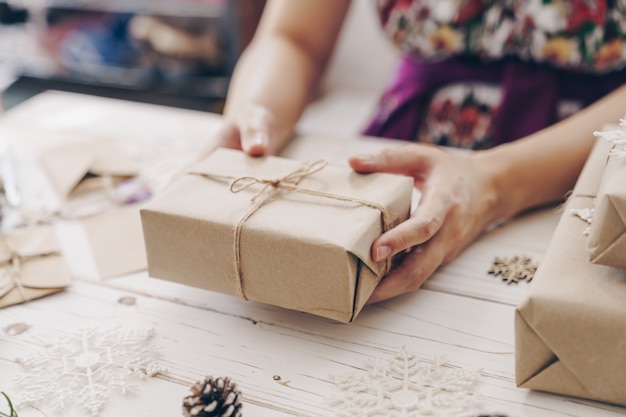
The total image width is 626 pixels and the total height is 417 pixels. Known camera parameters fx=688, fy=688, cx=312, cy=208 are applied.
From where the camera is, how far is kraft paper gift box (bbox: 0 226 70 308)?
742 millimetres

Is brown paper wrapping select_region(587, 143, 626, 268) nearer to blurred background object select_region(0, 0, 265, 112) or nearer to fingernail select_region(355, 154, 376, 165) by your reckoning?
fingernail select_region(355, 154, 376, 165)

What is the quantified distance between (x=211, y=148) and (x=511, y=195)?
1.24ft

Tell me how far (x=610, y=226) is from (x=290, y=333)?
31 centimetres

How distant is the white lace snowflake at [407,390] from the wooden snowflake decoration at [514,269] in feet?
0.52

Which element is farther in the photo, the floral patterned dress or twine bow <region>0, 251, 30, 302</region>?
the floral patterned dress

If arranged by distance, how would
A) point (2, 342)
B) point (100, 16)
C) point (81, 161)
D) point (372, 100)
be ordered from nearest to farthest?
1. point (2, 342)
2. point (81, 161)
3. point (372, 100)
4. point (100, 16)

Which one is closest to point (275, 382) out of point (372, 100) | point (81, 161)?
point (81, 161)

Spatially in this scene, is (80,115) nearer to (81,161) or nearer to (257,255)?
(81,161)

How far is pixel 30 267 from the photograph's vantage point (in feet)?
2.54

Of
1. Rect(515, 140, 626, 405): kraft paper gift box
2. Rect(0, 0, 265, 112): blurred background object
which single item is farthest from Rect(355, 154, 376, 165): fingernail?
Rect(0, 0, 265, 112): blurred background object

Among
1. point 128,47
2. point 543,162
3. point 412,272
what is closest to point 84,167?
point 412,272

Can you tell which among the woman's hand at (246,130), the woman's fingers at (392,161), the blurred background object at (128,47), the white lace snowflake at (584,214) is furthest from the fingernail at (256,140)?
the blurred background object at (128,47)

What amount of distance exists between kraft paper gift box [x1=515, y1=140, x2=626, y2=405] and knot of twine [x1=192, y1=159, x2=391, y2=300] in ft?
0.53

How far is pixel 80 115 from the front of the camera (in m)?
1.17
